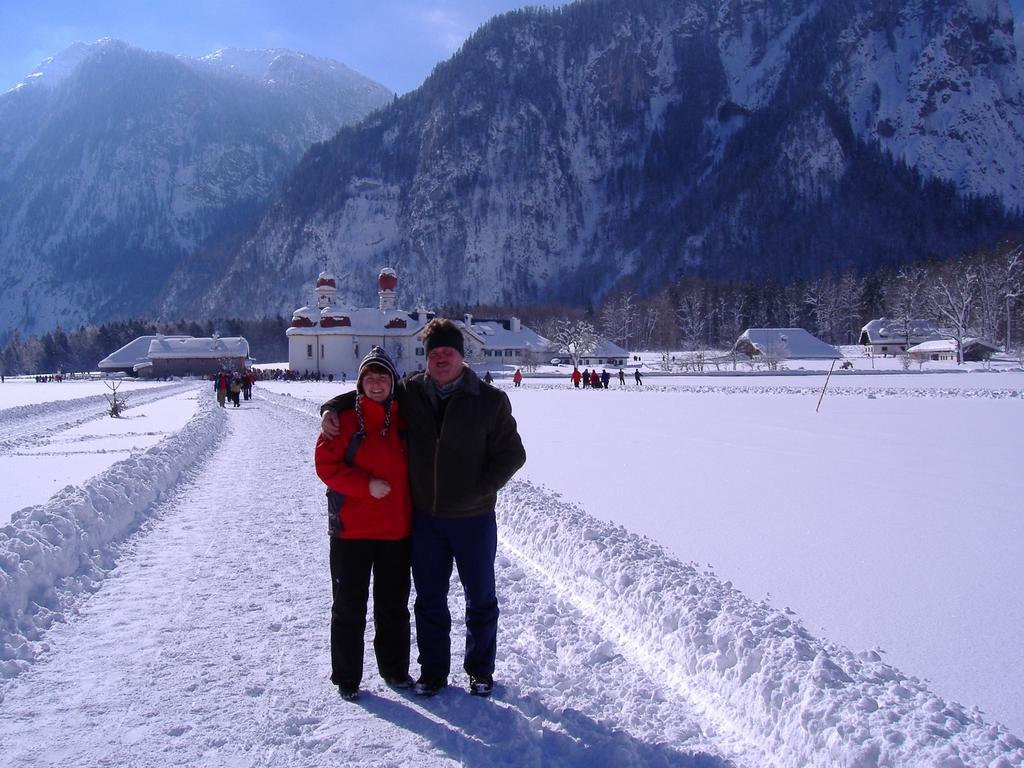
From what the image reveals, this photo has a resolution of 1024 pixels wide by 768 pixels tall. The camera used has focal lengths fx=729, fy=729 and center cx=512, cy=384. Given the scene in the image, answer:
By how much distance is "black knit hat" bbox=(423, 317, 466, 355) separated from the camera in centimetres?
420

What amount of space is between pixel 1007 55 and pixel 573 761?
231033 mm

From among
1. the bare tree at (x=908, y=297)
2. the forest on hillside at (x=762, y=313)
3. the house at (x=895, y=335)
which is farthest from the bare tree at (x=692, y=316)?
the bare tree at (x=908, y=297)

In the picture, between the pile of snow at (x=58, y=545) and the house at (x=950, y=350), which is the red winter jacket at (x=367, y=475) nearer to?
the pile of snow at (x=58, y=545)

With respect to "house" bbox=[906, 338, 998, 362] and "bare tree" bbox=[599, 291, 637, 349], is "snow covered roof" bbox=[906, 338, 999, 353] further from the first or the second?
"bare tree" bbox=[599, 291, 637, 349]

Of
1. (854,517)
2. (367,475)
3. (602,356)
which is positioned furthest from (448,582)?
(602,356)

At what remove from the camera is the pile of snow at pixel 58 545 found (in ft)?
17.3

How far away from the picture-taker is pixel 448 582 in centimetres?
436

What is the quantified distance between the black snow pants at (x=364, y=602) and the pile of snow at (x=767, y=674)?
5.22 ft

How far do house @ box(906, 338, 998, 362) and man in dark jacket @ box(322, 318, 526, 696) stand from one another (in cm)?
6749

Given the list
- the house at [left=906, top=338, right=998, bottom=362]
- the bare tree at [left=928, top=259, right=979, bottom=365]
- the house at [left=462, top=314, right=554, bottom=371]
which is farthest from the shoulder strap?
the house at [left=462, top=314, right=554, bottom=371]

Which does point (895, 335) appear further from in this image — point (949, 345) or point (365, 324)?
point (365, 324)

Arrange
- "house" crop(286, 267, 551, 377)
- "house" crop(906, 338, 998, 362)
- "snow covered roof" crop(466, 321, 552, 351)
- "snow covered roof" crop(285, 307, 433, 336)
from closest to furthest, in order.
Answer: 1. "house" crop(906, 338, 998, 362)
2. "house" crop(286, 267, 551, 377)
3. "snow covered roof" crop(285, 307, 433, 336)
4. "snow covered roof" crop(466, 321, 552, 351)

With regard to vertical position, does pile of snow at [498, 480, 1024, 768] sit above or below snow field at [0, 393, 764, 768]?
above

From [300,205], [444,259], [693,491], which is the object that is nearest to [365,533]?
[693,491]
